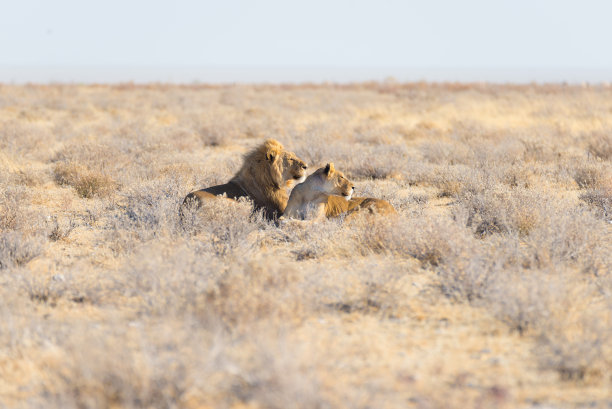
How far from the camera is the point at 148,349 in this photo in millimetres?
3562

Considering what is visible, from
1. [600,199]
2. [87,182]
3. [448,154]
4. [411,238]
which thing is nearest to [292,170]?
[411,238]

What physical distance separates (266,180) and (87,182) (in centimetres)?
411

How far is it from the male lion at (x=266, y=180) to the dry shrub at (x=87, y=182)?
3.07m

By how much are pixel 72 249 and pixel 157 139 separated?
8.73 metres

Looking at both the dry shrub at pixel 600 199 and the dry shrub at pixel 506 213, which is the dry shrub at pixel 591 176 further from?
the dry shrub at pixel 506 213

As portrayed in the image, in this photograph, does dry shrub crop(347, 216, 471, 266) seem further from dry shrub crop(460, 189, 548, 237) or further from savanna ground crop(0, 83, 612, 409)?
dry shrub crop(460, 189, 548, 237)

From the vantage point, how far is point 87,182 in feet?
32.2

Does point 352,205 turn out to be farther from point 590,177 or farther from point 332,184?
point 590,177

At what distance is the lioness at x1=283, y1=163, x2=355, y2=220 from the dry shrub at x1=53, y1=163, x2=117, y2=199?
395cm

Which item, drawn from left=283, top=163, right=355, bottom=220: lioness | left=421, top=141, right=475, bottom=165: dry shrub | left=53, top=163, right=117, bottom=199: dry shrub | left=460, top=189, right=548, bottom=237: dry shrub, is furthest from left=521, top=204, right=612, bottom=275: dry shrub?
left=53, top=163, right=117, bottom=199: dry shrub

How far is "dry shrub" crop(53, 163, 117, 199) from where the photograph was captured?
31.7ft

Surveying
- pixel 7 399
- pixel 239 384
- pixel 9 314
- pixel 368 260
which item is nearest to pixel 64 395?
pixel 7 399

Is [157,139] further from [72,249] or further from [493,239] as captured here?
[493,239]

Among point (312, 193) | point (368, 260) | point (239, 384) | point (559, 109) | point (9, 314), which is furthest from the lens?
point (559, 109)
